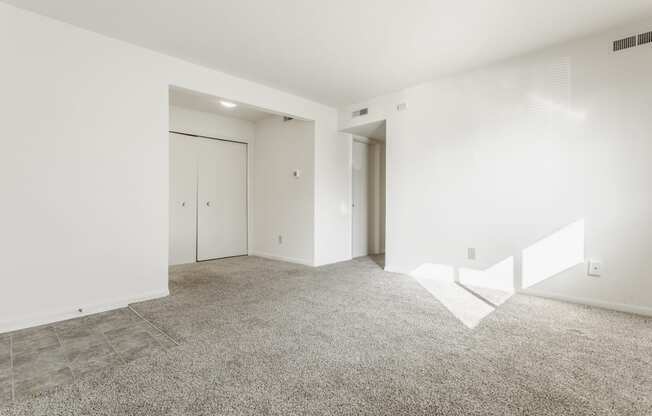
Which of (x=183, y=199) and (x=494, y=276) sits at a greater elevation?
(x=183, y=199)

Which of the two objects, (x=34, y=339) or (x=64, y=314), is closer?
(x=34, y=339)

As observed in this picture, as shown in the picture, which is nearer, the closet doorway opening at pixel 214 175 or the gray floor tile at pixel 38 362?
the gray floor tile at pixel 38 362

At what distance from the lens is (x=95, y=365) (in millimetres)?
1750

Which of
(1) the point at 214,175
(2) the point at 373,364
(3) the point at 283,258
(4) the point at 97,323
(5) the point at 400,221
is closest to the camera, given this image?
(2) the point at 373,364

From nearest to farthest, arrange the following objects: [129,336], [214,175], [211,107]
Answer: [129,336], [211,107], [214,175]

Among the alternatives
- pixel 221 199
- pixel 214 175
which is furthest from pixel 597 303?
pixel 214 175

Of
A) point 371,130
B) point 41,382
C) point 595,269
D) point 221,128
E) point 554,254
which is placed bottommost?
point 41,382

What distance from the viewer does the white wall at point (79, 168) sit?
7.55 ft

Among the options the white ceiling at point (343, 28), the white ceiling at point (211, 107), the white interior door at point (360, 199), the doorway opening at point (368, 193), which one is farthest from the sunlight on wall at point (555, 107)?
the white ceiling at point (211, 107)

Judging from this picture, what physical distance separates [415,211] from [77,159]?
11.8 ft

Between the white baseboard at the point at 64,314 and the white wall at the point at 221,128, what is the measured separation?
2.79 m

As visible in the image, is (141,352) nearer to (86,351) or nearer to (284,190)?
(86,351)

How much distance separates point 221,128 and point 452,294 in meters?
4.35

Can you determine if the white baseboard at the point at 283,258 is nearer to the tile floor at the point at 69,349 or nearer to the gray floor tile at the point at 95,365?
the tile floor at the point at 69,349
